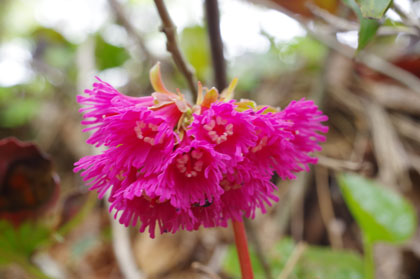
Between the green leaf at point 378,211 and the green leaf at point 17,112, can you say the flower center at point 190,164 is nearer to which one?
the green leaf at point 378,211

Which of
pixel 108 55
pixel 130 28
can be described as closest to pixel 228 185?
pixel 130 28

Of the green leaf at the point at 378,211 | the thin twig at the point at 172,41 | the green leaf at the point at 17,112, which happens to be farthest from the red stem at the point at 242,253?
the green leaf at the point at 17,112

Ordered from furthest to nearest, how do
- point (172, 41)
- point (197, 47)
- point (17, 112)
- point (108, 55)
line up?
point (17, 112)
point (108, 55)
point (197, 47)
point (172, 41)

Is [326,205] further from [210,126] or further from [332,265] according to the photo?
[210,126]

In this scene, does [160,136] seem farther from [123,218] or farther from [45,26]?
[45,26]

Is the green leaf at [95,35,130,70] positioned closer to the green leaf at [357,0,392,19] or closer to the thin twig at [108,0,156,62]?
the thin twig at [108,0,156,62]

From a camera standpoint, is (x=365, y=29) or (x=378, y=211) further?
(x=378, y=211)

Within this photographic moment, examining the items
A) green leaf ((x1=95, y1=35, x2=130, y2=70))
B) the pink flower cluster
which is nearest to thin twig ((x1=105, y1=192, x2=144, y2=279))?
the pink flower cluster
